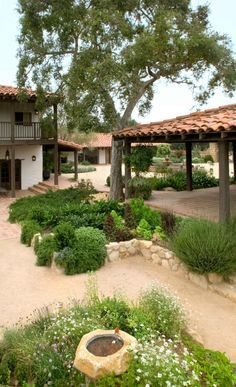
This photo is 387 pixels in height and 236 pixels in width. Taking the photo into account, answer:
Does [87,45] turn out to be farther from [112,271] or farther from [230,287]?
[230,287]

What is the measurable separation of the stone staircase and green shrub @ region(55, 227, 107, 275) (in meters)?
12.9

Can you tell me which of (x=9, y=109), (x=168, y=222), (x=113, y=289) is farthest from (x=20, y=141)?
(x=113, y=289)

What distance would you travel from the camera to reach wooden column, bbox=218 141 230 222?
8.54 meters

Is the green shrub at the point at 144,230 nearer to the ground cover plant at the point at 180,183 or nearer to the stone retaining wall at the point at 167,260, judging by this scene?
the stone retaining wall at the point at 167,260

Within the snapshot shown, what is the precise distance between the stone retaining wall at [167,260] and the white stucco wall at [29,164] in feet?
51.2

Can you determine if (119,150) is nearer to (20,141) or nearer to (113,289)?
(20,141)

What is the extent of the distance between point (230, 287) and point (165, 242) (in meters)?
2.40

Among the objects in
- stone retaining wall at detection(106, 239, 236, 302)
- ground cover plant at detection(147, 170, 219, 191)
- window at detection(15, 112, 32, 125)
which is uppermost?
window at detection(15, 112, 32, 125)

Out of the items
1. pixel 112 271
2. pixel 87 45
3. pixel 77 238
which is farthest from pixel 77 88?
pixel 112 271

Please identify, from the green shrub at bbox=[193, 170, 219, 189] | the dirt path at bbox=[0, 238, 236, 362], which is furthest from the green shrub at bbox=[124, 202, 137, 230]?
the green shrub at bbox=[193, 170, 219, 189]

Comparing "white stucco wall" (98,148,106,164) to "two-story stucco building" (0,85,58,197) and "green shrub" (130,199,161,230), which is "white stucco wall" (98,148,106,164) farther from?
"green shrub" (130,199,161,230)

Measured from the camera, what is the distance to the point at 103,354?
A: 158 inches

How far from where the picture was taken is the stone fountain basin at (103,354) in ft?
12.3

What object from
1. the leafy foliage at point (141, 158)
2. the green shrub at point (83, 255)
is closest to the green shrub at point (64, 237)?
the green shrub at point (83, 255)
